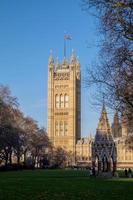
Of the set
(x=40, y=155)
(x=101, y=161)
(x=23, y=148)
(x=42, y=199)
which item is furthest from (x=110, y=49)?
(x=40, y=155)

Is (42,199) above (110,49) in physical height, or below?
below

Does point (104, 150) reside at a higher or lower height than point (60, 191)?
higher

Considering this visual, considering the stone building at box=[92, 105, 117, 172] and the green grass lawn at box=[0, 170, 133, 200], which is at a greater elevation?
the stone building at box=[92, 105, 117, 172]

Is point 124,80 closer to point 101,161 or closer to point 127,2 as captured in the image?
point 127,2

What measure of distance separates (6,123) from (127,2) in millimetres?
68462

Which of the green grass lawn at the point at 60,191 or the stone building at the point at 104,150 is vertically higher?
the stone building at the point at 104,150

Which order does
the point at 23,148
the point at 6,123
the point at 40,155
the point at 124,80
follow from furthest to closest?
the point at 40,155, the point at 23,148, the point at 6,123, the point at 124,80

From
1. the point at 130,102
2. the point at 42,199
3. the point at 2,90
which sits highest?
the point at 2,90

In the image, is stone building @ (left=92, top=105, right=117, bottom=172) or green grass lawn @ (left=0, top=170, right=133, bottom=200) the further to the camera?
stone building @ (left=92, top=105, right=117, bottom=172)

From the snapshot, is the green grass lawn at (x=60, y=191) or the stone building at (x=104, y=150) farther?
the stone building at (x=104, y=150)

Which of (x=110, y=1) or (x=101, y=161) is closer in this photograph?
(x=110, y=1)

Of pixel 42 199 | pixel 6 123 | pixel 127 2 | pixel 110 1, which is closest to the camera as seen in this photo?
pixel 127 2

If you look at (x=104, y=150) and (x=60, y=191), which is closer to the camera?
(x=60, y=191)

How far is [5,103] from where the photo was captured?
306ft
